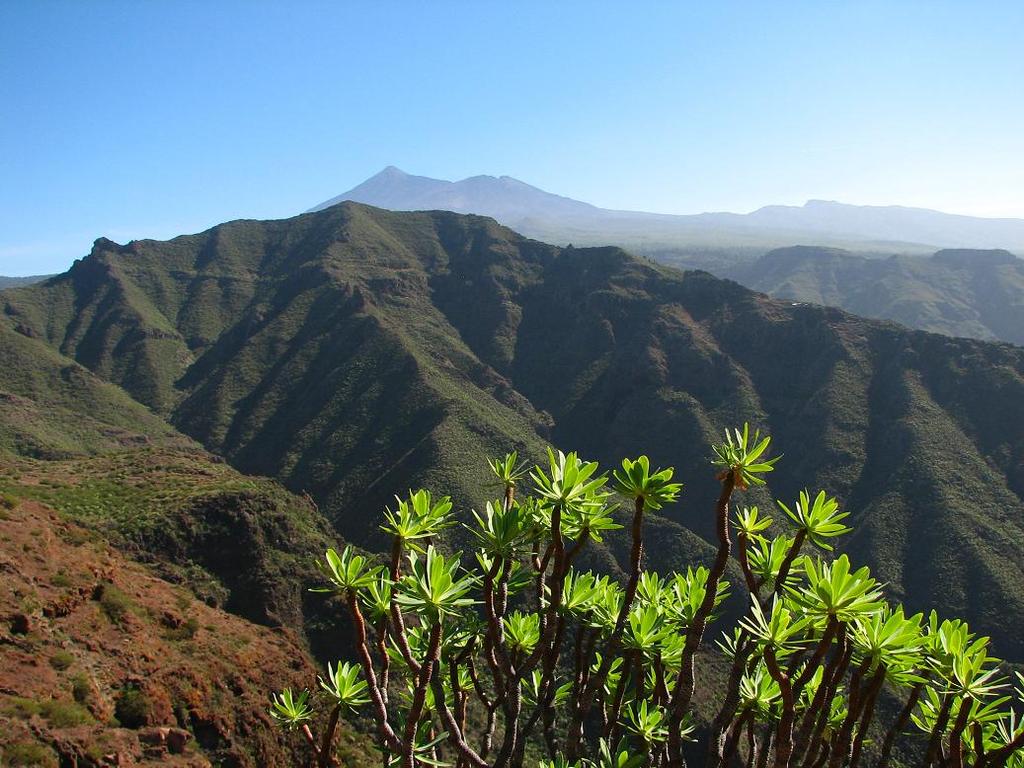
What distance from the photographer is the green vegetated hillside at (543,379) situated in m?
48.6

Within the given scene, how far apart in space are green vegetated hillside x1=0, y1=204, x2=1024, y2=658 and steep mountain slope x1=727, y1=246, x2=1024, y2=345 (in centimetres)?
6022

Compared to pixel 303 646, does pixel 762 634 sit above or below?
above

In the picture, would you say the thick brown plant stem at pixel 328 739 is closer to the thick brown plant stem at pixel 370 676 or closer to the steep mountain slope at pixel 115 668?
the thick brown plant stem at pixel 370 676

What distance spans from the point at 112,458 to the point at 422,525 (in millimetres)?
45584

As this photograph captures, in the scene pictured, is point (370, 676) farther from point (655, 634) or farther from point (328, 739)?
point (655, 634)

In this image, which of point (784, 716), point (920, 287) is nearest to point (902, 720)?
point (784, 716)

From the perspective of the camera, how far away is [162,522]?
→ 30.6m

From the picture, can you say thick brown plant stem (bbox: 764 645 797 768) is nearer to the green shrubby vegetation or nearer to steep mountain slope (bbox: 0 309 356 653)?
the green shrubby vegetation

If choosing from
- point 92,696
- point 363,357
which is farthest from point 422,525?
point 363,357

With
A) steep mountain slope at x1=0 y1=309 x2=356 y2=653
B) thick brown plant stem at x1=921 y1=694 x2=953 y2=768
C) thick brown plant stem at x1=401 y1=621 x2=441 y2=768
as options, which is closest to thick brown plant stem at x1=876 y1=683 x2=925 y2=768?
thick brown plant stem at x1=921 y1=694 x2=953 y2=768

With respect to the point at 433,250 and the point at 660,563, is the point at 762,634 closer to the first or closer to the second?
the point at 660,563

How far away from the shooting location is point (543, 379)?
83.1 m

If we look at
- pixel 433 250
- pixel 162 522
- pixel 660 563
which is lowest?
pixel 660 563

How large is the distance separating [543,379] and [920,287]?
9977cm
